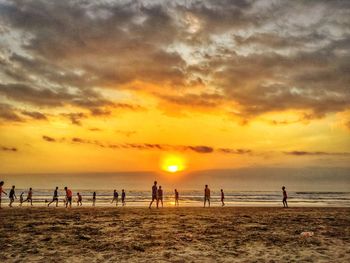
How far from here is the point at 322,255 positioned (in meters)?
12.5

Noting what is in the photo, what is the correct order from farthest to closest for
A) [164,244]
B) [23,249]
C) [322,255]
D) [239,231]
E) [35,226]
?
[35,226], [239,231], [164,244], [23,249], [322,255]

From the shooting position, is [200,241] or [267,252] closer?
A: [267,252]

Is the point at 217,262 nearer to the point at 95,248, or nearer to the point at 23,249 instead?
the point at 95,248

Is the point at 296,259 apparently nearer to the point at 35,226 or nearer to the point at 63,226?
the point at 63,226

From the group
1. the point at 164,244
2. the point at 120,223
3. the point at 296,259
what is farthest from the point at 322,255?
the point at 120,223

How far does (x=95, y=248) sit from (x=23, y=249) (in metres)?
2.77

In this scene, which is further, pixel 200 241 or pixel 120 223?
pixel 120 223

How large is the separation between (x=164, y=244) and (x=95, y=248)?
2884 millimetres

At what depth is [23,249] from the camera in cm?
1362

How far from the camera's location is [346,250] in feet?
43.6

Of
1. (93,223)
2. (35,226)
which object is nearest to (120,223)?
(93,223)

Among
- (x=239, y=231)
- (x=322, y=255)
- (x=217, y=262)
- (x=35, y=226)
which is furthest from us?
(x=35, y=226)

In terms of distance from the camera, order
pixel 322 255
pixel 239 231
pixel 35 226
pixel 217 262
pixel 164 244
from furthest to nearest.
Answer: pixel 35 226 < pixel 239 231 < pixel 164 244 < pixel 322 255 < pixel 217 262

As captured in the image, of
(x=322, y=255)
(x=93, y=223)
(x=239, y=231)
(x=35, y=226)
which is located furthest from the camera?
(x=93, y=223)
